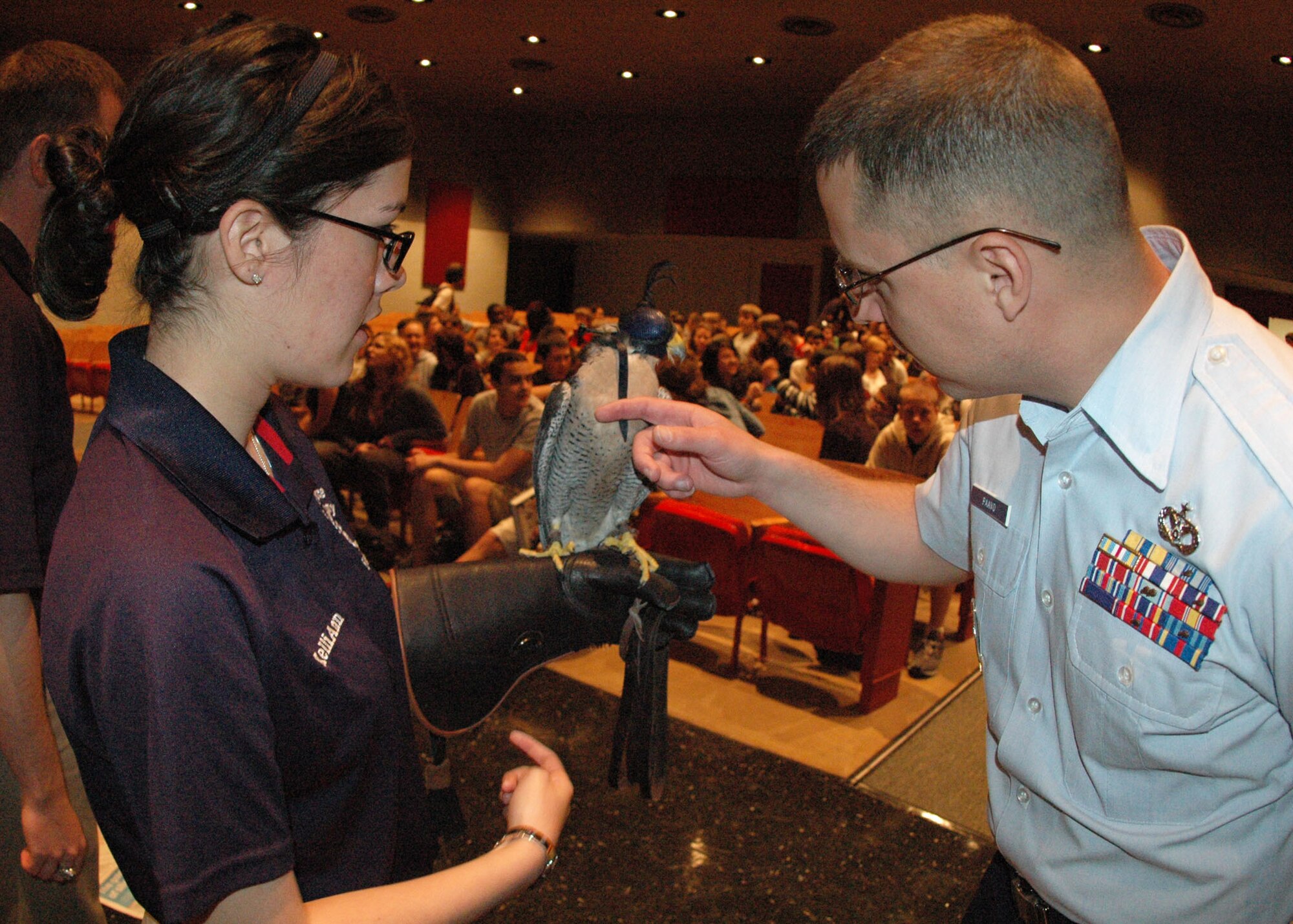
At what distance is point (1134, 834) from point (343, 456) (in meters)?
4.55

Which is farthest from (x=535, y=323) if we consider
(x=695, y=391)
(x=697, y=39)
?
(x=695, y=391)

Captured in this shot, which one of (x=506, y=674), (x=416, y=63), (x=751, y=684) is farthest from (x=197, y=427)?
(x=416, y=63)

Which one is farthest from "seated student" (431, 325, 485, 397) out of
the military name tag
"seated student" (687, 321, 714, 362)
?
the military name tag

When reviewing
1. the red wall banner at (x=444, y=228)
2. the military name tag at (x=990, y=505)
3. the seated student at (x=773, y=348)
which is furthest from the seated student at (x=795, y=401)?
the red wall banner at (x=444, y=228)

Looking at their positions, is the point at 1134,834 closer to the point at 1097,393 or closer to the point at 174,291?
the point at 1097,393

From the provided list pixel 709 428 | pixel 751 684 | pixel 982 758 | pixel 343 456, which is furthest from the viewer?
pixel 343 456

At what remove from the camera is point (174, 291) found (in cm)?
84

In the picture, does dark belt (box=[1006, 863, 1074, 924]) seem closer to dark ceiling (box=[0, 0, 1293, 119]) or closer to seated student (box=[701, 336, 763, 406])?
seated student (box=[701, 336, 763, 406])

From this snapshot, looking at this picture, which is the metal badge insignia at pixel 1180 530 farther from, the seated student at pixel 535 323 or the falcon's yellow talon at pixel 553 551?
the seated student at pixel 535 323

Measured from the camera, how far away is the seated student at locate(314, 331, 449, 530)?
4844 millimetres

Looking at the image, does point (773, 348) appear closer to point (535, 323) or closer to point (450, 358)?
point (535, 323)

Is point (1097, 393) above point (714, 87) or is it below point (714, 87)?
below

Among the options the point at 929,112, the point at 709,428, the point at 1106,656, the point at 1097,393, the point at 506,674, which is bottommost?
the point at 506,674

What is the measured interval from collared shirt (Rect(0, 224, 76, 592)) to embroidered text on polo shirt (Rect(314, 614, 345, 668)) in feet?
1.96
